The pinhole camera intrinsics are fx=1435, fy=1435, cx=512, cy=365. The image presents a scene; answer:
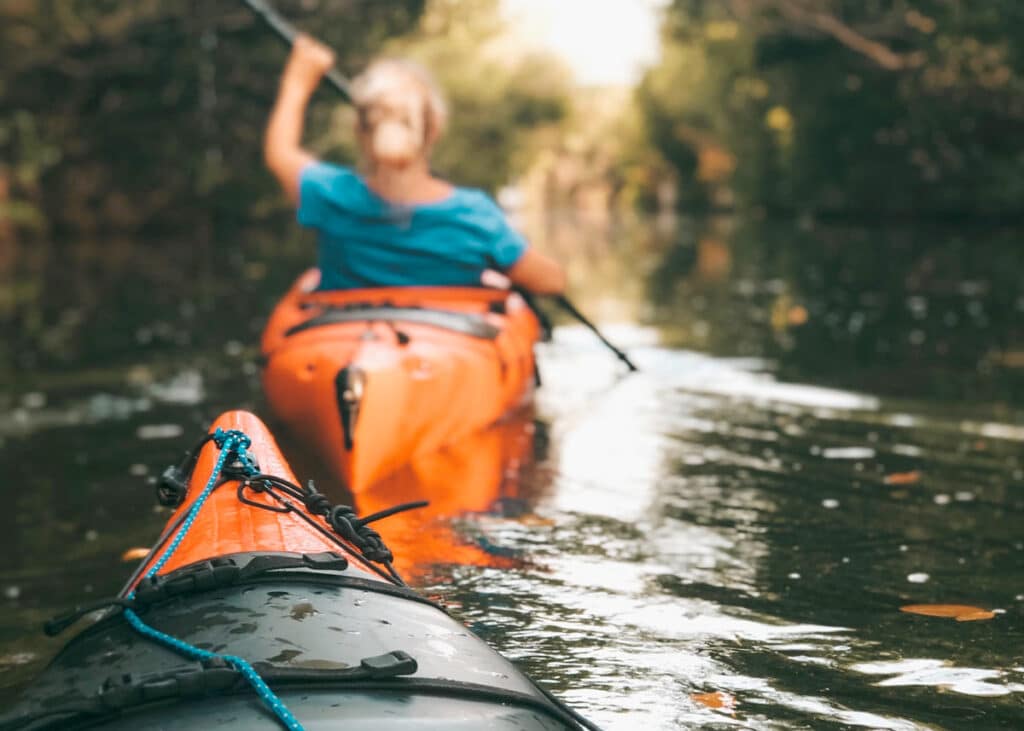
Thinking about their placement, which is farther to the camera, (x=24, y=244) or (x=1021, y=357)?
(x=24, y=244)

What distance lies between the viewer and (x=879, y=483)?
5.27 metres

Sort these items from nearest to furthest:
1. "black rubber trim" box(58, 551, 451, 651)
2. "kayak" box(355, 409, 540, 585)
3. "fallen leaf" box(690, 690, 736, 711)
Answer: "black rubber trim" box(58, 551, 451, 651) → "fallen leaf" box(690, 690, 736, 711) → "kayak" box(355, 409, 540, 585)

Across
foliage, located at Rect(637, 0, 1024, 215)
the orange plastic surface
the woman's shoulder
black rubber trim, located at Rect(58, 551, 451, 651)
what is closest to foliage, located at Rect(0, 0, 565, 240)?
foliage, located at Rect(637, 0, 1024, 215)

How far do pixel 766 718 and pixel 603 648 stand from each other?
0.53 metres

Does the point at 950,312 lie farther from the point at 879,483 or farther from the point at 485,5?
the point at 485,5

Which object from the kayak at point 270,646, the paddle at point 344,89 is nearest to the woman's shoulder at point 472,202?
the paddle at point 344,89

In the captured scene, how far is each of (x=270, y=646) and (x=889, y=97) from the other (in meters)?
31.3

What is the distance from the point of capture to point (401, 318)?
556 cm

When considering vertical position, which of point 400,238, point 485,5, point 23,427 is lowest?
point 23,427

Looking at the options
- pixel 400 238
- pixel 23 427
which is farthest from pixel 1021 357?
pixel 23 427

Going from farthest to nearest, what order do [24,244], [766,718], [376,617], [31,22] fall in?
→ [24,244]
[31,22]
[766,718]
[376,617]

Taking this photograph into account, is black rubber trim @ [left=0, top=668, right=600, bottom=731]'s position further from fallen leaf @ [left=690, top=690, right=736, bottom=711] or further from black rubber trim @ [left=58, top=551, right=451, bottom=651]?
fallen leaf @ [left=690, top=690, right=736, bottom=711]

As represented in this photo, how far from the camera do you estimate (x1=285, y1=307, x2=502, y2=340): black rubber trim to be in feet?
18.2

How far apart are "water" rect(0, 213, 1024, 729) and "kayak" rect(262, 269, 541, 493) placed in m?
0.17
